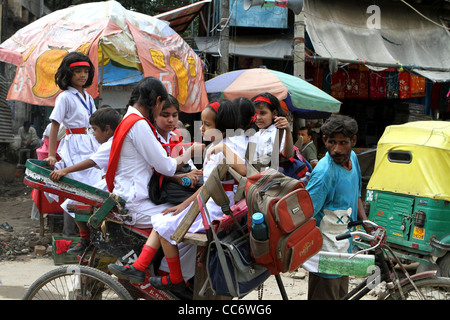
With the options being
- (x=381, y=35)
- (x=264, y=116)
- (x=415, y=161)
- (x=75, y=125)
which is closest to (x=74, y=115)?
(x=75, y=125)

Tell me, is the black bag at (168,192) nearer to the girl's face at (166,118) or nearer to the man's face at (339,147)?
the girl's face at (166,118)

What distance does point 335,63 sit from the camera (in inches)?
369

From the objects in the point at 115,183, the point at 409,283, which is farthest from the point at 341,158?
the point at 115,183

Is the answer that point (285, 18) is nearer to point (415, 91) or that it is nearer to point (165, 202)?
point (415, 91)

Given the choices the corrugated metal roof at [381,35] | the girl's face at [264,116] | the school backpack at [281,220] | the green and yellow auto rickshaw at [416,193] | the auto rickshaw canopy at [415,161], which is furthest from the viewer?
the corrugated metal roof at [381,35]

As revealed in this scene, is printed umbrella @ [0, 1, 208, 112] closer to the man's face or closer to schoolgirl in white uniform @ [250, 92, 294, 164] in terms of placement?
schoolgirl in white uniform @ [250, 92, 294, 164]

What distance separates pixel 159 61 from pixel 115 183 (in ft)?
16.1

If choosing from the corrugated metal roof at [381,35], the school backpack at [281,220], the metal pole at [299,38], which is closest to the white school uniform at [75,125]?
the school backpack at [281,220]

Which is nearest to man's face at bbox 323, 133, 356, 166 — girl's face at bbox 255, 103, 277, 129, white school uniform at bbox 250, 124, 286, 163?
white school uniform at bbox 250, 124, 286, 163

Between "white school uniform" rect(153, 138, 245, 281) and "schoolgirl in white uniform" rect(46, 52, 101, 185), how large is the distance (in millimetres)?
1995

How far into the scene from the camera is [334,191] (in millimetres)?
3051

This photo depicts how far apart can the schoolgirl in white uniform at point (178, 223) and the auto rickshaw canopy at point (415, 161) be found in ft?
10.1

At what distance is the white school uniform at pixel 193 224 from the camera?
2.70 m

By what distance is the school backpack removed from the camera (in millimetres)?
2227
